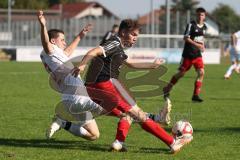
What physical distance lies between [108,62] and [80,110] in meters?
0.98

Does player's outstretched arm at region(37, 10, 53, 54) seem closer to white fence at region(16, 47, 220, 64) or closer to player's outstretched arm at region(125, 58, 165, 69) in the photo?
player's outstretched arm at region(125, 58, 165, 69)

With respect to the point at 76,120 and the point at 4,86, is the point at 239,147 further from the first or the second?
the point at 4,86

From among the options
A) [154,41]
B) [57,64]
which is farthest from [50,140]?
[154,41]

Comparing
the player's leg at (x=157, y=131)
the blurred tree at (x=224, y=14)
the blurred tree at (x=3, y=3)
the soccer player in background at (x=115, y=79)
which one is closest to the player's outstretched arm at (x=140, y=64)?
the soccer player in background at (x=115, y=79)

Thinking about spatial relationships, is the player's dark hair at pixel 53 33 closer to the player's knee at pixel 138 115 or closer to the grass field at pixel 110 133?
the grass field at pixel 110 133

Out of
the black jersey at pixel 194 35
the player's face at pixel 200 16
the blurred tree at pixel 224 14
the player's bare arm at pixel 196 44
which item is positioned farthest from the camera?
the blurred tree at pixel 224 14

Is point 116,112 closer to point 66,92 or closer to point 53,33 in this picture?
point 66,92

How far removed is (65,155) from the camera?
8391 mm

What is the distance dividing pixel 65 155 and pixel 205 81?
17149 millimetres

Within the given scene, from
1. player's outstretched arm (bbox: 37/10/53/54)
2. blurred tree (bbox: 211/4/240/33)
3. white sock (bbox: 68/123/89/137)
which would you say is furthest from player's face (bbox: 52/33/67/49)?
blurred tree (bbox: 211/4/240/33)

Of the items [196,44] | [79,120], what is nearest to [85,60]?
[79,120]

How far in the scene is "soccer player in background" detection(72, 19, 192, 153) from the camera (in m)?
8.59

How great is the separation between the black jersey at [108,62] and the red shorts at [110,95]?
83 mm

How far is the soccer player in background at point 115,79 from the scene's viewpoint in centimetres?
859
